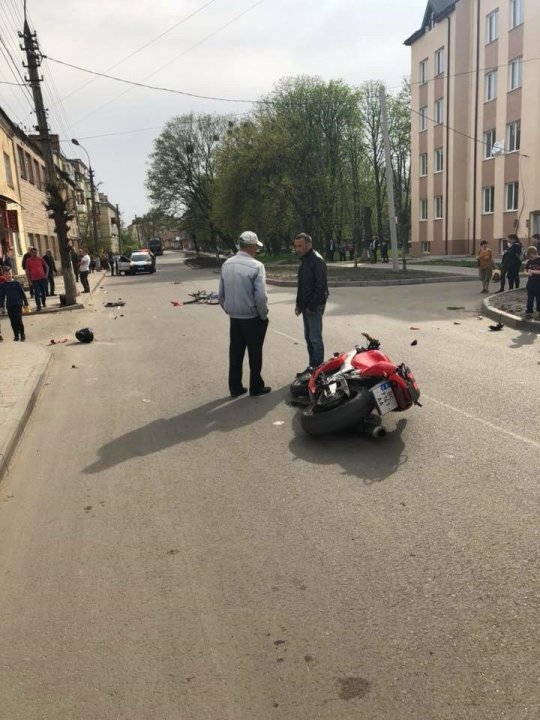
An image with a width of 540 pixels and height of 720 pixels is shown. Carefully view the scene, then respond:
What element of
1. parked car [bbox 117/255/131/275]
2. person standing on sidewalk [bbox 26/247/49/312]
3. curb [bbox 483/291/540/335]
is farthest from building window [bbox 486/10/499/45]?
person standing on sidewalk [bbox 26/247/49/312]

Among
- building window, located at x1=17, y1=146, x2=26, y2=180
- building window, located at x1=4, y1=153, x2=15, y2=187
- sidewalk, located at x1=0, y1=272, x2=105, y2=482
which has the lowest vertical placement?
sidewalk, located at x1=0, y1=272, x2=105, y2=482

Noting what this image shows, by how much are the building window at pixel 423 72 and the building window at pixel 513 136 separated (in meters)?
11.5

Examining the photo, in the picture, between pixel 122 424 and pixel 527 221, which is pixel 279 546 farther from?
pixel 527 221

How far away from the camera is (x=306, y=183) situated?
43.2m

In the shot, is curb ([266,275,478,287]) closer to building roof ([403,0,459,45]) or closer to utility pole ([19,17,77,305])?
utility pole ([19,17,77,305])

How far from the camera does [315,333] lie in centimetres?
770

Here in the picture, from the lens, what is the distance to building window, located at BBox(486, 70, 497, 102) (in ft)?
118

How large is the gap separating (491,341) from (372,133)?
50303mm

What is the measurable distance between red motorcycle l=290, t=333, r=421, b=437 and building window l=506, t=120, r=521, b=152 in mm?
33310

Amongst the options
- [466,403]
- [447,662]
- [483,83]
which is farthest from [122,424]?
[483,83]

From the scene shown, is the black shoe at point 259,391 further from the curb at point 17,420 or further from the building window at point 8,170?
the building window at point 8,170

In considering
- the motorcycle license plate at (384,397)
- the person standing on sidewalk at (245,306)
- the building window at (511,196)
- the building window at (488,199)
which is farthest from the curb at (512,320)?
the building window at (488,199)

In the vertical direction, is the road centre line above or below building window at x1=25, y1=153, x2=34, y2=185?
below

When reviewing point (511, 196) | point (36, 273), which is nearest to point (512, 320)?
point (36, 273)
